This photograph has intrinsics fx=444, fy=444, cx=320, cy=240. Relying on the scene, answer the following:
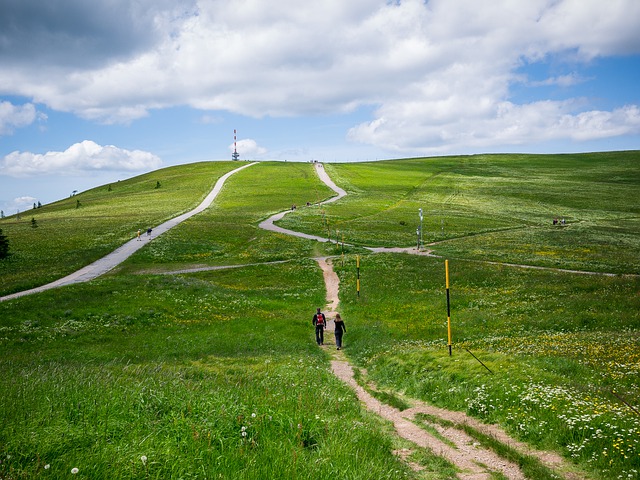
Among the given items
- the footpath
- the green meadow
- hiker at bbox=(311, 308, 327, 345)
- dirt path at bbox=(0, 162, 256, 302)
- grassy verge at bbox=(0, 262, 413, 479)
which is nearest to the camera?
grassy verge at bbox=(0, 262, 413, 479)

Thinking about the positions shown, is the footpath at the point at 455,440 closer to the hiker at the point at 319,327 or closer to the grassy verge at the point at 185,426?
the grassy verge at the point at 185,426

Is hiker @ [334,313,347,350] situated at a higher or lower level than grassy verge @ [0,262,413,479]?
lower

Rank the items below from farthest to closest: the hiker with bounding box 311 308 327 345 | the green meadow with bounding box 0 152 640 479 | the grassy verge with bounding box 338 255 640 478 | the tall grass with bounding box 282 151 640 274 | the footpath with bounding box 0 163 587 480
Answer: the tall grass with bounding box 282 151 640 274 → the hiker with bounding box 311 308 327 345 → the grassy verge with bounding box 338 255 640 478 → the footpath with bounding box 0 163 587 480 → the green meadow with bounding box 0 152 640 479

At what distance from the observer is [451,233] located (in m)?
79.3

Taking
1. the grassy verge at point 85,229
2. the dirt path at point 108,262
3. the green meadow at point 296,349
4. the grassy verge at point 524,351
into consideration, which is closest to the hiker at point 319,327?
the green meadow at point 296,349

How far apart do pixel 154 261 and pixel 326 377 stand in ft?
148

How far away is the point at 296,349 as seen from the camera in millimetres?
25656

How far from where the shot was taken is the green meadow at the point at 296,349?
782 cm

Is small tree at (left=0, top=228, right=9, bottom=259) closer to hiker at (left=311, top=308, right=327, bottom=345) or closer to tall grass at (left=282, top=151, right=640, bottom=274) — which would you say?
tall grass at (left=282, top=151, right=640, bottom=274)

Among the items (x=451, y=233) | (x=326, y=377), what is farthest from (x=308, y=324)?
(x=451, y=233)

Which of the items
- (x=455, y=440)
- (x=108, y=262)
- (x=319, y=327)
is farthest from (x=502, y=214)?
(x=455, y=440)

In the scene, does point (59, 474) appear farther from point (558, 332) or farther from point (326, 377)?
point (558, 332)

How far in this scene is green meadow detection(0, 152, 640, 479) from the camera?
7824 mm

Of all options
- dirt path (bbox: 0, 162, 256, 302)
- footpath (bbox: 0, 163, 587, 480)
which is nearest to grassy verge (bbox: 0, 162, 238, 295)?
dirt path (bbox: 0, 162, 256, 302)
